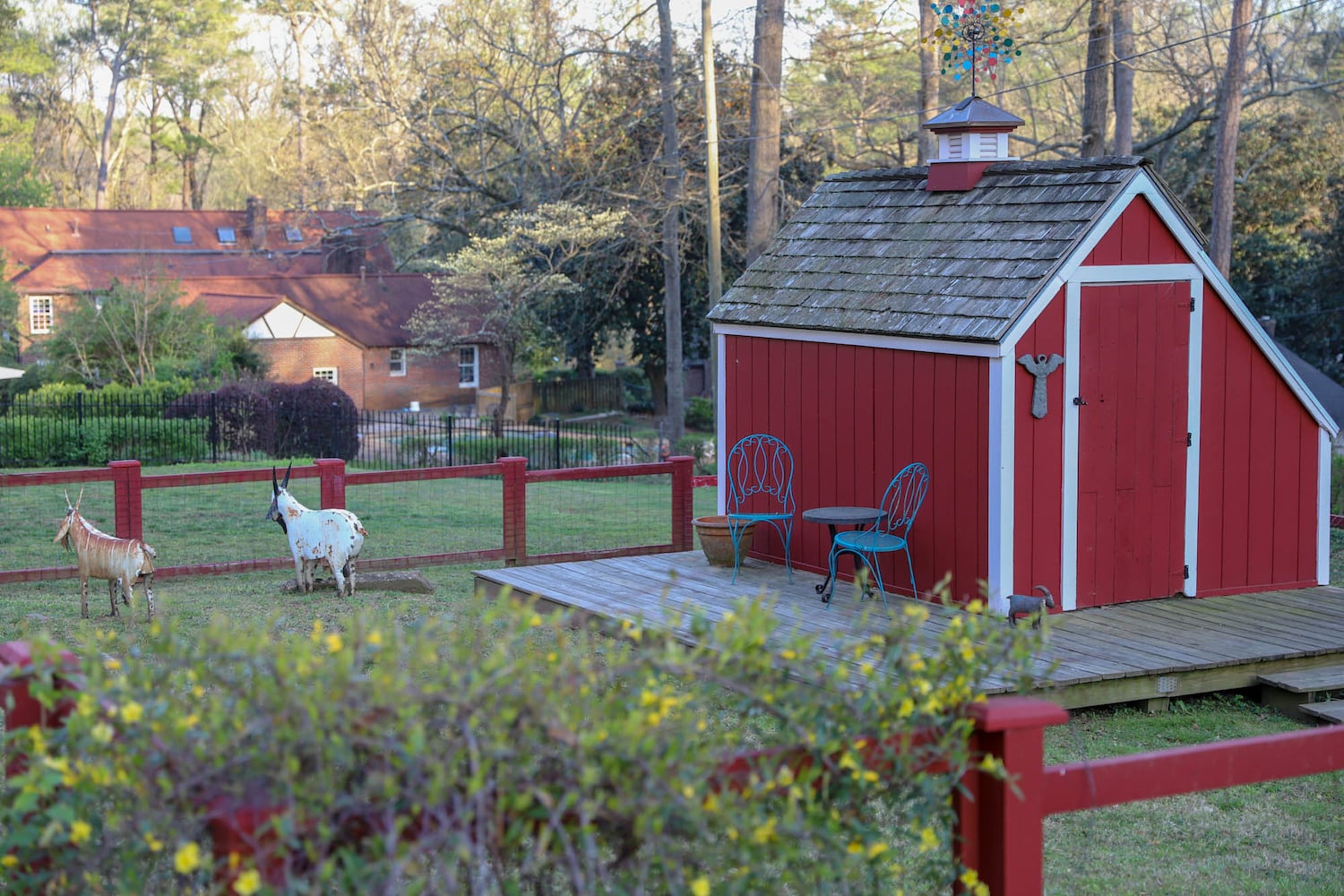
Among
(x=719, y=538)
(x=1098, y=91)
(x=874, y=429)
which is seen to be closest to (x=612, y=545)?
(x=719, y=538)

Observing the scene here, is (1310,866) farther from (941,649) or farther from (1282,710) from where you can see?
(941,649)

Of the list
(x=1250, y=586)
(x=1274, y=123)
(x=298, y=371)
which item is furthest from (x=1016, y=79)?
(x=1250, y=586)

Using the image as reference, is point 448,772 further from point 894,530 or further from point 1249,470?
point 1249,470

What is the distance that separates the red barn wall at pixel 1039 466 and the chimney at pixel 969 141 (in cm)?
181

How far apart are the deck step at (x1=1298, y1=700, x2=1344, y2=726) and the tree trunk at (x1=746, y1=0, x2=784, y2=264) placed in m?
15.8

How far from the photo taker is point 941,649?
3271 millimetres

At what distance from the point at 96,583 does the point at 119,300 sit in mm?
19494

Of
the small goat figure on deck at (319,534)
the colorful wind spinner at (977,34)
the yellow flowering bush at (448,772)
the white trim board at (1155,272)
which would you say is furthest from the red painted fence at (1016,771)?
the colorful wind spinner at (977,34)

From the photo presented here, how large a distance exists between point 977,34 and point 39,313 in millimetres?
38457

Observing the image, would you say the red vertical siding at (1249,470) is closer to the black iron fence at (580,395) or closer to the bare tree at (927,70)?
the bare tree at (927,70)

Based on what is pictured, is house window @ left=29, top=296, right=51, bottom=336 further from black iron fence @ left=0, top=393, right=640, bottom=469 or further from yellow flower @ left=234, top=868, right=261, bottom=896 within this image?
yellow flower @ left=234, top=868, right=261, bottom=896

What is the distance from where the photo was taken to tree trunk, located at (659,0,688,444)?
28328mm

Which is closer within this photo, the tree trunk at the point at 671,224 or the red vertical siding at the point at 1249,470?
the red vertical siding at the point at 1249,470

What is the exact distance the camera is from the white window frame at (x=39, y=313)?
4162cm
